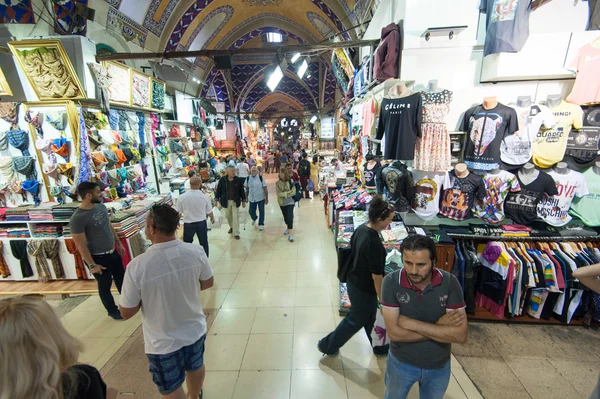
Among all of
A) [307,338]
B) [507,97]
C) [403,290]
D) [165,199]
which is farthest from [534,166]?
[165,199]

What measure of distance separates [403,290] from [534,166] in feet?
8.49

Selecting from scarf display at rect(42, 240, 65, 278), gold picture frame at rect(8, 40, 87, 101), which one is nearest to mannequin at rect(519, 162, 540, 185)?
gold picture frame at rect(8, 40, 87, 101)

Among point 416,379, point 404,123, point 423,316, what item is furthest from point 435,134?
point 416,379

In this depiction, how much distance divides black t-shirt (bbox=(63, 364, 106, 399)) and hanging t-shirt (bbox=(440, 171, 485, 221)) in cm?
335

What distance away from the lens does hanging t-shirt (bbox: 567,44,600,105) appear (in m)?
2.64

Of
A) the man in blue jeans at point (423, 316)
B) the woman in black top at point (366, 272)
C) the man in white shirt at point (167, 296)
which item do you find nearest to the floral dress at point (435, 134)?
the woman in black top at point (366, 272)

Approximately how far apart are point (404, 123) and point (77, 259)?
5.12 m

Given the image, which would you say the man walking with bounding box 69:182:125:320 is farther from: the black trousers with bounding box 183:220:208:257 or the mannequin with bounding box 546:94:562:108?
the mannequin with bounding box 546:94:562:108

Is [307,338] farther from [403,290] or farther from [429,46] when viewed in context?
[429,46]

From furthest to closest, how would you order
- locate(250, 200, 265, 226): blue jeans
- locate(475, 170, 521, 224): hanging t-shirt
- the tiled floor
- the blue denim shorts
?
locate(250, 200, 265, 226): blue jeans, locate(475, 170, 521, 224): hanging t-shirt, the tiled floor, the blue denim shorts

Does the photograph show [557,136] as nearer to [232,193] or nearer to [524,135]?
[524,135]

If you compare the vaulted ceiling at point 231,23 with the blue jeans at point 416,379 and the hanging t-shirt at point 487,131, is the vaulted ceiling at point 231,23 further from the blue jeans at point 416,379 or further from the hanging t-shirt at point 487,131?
the blue jeans at point 416,379

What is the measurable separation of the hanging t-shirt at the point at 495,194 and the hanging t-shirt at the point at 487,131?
0.14m

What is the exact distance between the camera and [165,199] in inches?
208
